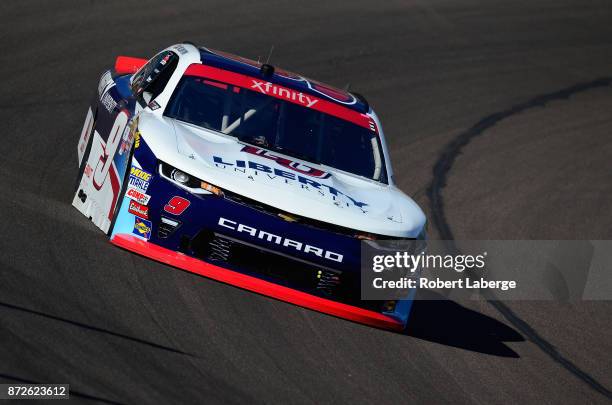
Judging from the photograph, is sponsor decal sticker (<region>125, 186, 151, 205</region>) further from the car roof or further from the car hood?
the car roof

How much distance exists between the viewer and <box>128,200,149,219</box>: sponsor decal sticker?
7266mm

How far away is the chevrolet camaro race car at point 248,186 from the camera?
7.16 metres

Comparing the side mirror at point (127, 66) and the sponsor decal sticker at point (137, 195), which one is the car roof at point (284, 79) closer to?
the side mirror at point (127, 66)

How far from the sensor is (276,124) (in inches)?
330

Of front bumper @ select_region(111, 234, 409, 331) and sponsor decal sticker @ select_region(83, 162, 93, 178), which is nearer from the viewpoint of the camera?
front bumper @ select_region(111, 234, 409, 331)

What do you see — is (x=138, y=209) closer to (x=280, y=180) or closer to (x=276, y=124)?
(x=280, y=180)

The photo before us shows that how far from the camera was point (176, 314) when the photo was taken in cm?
697

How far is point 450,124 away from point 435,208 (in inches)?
140

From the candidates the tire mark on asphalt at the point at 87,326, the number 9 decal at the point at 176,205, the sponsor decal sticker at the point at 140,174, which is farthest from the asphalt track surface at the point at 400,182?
the sponsor decal sticker at the point at 140,174

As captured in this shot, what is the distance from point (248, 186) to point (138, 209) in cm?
75

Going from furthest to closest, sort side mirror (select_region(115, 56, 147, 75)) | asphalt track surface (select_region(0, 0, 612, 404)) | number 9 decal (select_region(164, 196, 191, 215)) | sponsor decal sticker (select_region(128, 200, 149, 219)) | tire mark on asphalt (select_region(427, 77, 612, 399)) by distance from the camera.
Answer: side mirror (select_region(115, 56, 147, 75)) → tire mark on asphalt (select_region(427, 77, 612, 399)) → sponsor decal sticker (select_region(128, 200, 149, 219)) → number 9 decal (select_region(164, 196, 191, 215)) → asphalt track surface (select_region(0, 0, 612, 404))

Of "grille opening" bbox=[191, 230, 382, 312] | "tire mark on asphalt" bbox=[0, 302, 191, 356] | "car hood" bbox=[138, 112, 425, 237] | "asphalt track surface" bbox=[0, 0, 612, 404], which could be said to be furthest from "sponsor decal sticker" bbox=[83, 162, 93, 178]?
"tire mark on asphalt" bbox=[0, 302, 191, 356]

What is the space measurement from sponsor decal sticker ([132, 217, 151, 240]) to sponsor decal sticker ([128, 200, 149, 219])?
34 millimetres

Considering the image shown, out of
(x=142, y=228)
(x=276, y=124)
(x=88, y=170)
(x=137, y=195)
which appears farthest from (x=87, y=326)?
(x=276, y=124)
